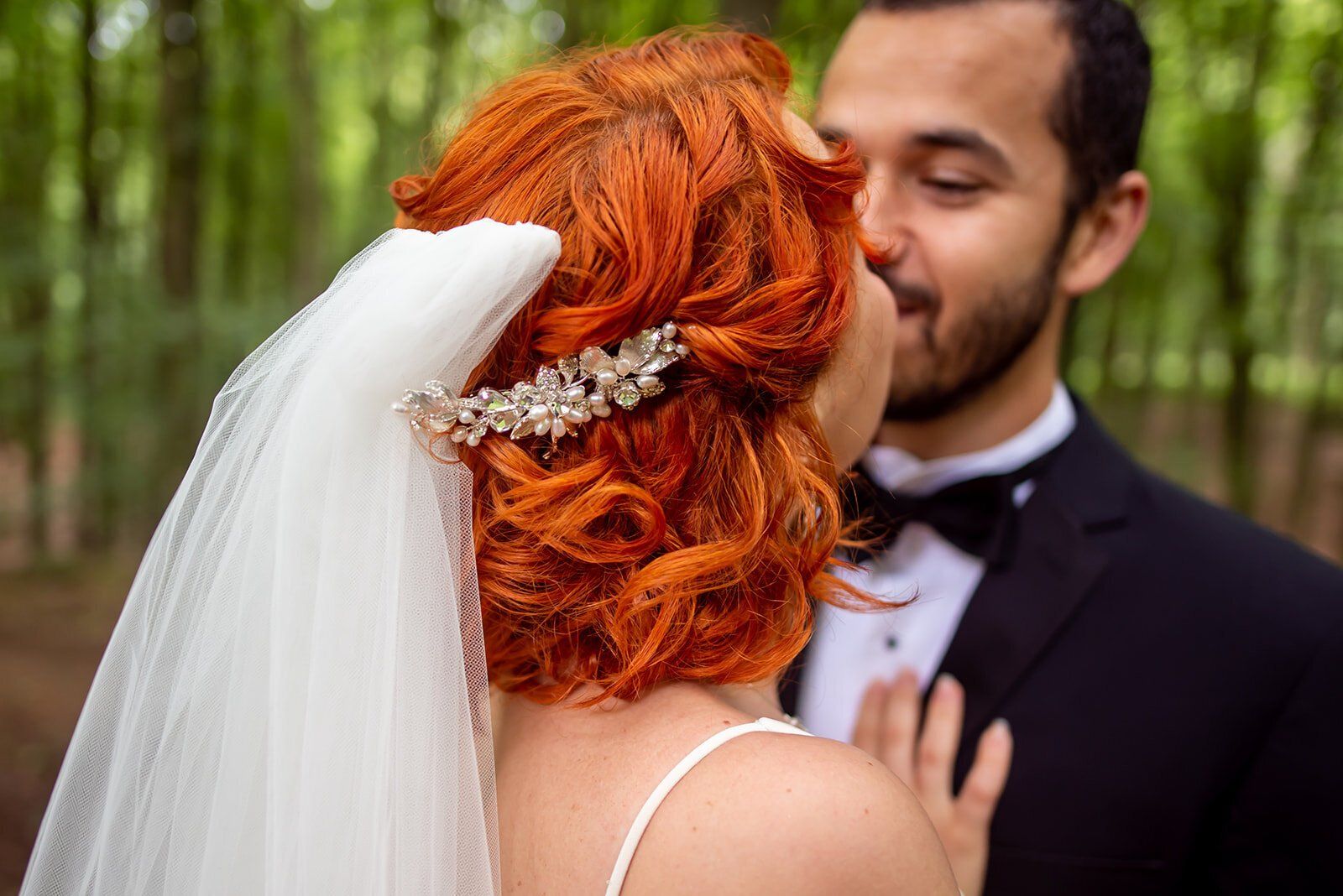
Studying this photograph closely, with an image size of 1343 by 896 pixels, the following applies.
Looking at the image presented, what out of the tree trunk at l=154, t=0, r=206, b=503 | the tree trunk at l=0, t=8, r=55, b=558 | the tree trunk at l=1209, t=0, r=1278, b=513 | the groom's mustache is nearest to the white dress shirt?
the groom's mustache

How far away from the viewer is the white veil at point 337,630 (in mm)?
1301

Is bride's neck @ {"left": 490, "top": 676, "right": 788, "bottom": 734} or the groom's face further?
the groom's face

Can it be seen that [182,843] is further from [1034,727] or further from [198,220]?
[198,220]

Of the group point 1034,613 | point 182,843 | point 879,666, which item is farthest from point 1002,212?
point 182,843

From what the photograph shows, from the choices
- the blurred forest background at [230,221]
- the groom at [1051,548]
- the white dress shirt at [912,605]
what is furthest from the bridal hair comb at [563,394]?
the blurred forest background at [230,221]

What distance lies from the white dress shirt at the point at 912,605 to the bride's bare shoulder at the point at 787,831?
1046mm

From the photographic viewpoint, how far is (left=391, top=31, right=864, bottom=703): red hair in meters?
1.34

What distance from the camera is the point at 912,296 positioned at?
2.31 meters

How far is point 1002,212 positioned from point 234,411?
1.76 m

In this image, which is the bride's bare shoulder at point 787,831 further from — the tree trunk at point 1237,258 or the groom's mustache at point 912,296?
the tree trunk at point 1237,258

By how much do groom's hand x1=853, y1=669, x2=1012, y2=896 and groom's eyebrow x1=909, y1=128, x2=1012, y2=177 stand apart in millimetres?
1216

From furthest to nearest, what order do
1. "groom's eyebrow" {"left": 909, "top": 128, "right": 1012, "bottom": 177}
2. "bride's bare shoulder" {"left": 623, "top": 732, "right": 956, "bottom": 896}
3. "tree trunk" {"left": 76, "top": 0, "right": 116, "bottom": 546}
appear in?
"tree trunk" {"left": 76, "top": 0, "right": 116, "bottom": 546}, "groom's eyebrow" {"left": 909, "top": 128, "right": 1012, "bottom": 177}, "bride's bare shoulder" {"left": 623, "top": 732, "right": 956, "bottom": 896}

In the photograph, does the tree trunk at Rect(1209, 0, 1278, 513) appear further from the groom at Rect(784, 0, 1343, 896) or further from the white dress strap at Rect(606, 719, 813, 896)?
the white dress strap at Rect(606, 719, 813, 896)

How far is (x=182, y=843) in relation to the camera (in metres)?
1.44
